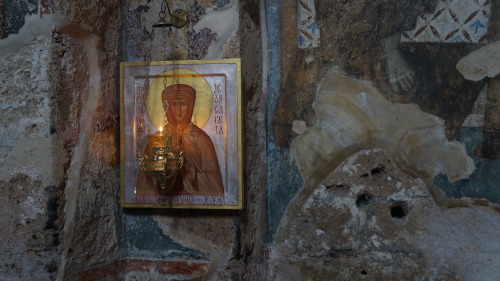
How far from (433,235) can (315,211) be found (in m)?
0.61

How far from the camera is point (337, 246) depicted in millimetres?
2850

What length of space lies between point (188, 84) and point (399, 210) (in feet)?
4.18

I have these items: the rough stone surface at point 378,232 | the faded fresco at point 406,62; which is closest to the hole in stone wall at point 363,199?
the rough stone surface at point 378,232

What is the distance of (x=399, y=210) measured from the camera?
9.31ft

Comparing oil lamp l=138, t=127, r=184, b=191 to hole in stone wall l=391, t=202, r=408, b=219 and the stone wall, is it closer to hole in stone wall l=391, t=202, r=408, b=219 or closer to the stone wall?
the stone wall

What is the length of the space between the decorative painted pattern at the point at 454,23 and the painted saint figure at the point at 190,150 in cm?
117

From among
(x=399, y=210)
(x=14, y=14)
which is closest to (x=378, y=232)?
(x=399, y=210)

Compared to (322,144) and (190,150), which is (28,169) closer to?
(190,150)

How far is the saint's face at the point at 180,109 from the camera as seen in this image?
2727 mm

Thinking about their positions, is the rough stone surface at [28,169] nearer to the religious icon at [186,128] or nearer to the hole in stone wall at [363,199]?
the religious icon at [186,128]

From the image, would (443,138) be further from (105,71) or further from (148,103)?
(105,71)

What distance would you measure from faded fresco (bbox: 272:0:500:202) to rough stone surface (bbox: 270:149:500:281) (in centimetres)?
16

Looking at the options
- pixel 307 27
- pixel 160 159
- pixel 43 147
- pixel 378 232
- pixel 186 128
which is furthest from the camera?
pixel 307 27

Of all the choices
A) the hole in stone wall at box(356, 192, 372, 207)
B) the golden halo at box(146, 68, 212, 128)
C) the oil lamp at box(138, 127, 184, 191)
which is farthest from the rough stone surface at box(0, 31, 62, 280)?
the hole in stone wall at box(356, 192, 372, 207)
